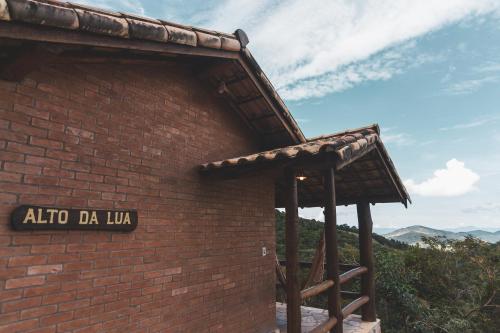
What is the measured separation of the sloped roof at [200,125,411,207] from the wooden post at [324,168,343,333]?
0.59 meters

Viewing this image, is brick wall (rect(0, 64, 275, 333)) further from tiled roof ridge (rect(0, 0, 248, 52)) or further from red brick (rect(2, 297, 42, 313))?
tiled roof ridge (rect(0, 0, 248, 52))

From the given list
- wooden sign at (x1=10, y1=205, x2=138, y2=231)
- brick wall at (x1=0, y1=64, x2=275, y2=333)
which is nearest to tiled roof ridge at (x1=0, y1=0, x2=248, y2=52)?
brick wall at (x1=0, y1=64, x2=275, y2=333)

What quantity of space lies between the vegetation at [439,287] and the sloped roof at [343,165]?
3.64 metres

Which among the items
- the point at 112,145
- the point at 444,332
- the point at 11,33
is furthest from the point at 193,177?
the point at 444,332

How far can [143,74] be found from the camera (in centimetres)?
423

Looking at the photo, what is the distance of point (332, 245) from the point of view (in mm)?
4867

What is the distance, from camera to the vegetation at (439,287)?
917 cm

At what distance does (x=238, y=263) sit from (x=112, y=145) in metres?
2.69

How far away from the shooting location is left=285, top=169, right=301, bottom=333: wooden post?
4262 millimetres

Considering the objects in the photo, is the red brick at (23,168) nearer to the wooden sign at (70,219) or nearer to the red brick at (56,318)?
the wooden sign at (70,219)

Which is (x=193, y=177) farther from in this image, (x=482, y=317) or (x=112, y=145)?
(x=482, y=317)

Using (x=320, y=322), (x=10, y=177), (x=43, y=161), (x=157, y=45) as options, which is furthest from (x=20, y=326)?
(x=320, y=322)

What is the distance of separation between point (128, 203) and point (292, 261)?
7.09 ft

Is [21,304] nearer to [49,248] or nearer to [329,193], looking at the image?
[49,248]
